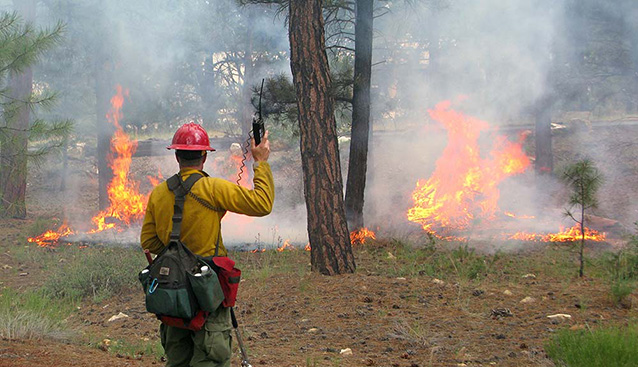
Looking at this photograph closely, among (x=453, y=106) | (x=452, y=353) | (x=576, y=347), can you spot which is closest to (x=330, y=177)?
(x=452, y=353)

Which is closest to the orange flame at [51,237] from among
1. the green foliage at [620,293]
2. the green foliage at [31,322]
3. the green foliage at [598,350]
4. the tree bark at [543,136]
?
the green foliage at [31,322]

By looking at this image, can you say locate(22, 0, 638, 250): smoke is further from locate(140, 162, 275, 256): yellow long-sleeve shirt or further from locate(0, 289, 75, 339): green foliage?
locate(140, 162, 275, 256): yellow long-sleeve shirt

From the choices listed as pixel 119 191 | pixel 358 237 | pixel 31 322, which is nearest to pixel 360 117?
pixel 358 237

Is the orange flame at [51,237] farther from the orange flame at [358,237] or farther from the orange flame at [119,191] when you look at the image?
the orange flame at [358,237]

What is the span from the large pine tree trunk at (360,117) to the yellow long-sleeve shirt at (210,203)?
315 inches

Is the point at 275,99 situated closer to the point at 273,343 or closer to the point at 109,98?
the point at 273,343

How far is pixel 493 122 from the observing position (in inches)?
881

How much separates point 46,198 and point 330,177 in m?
17.4

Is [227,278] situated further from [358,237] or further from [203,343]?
[358,237]

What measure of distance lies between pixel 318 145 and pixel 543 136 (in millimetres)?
11020

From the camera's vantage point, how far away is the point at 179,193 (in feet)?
11.8

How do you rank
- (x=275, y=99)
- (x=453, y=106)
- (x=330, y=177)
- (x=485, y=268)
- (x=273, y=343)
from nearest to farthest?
(x=273, y=343), (x=330, y=177), (x=485, y=268), (x=275, y=99), (x=453, y=106)

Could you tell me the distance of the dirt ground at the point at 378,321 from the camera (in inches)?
205

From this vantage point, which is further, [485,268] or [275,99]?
[275,99]
